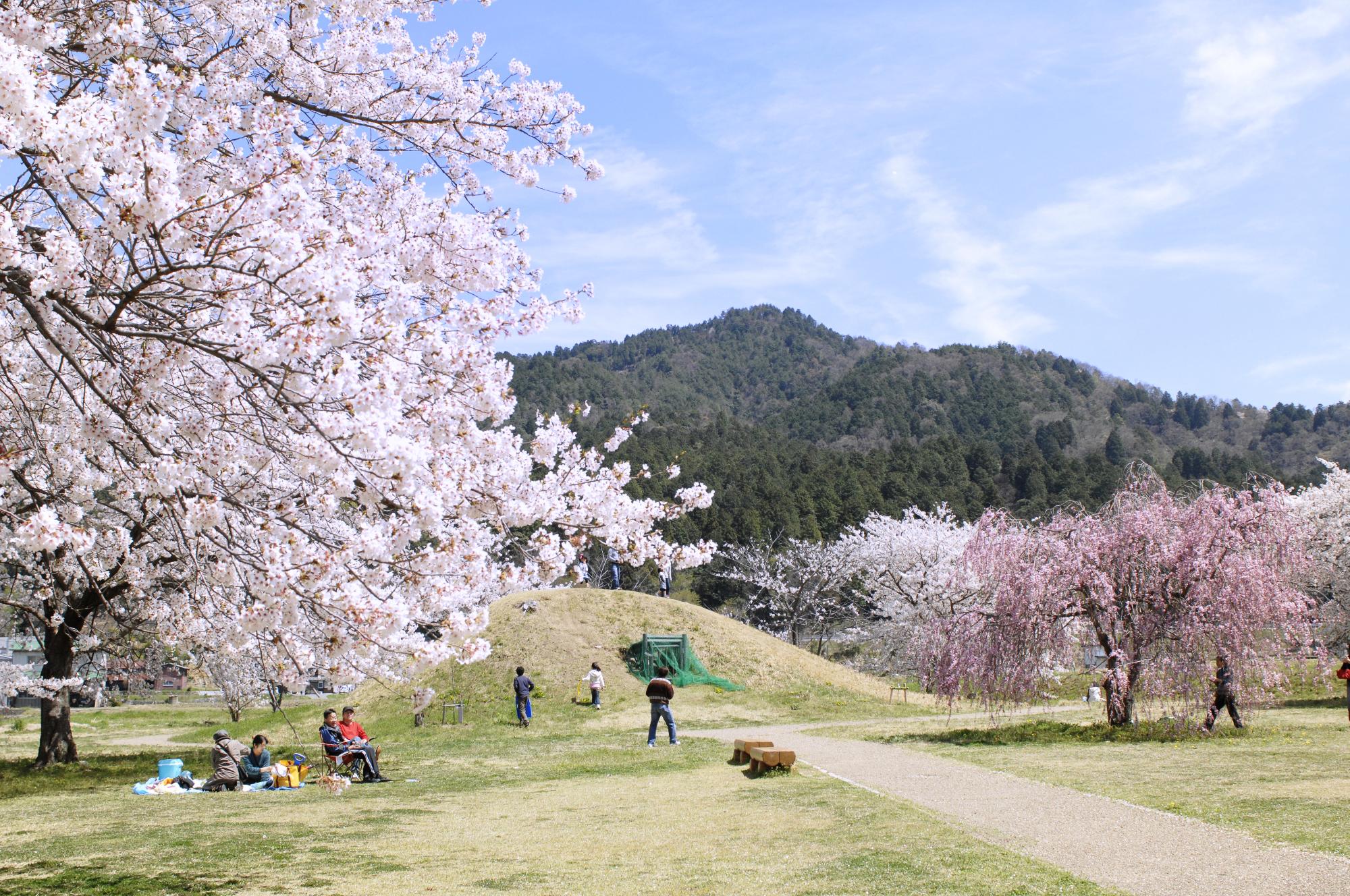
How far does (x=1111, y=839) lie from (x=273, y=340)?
264 inches

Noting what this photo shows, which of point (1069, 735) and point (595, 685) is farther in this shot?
point (595, 685)

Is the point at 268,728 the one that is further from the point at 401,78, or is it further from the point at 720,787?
the point at 401,78

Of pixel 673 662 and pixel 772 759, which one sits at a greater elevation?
pixel 673 662

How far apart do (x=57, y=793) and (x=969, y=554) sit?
13412mm

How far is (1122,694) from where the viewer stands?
15102 millimetres

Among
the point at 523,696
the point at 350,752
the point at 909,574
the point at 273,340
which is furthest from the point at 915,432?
the point at 273,340

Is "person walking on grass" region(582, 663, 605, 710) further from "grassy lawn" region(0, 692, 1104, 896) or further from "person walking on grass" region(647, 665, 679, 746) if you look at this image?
"grassy lawn" region(0, 692, 1104, 896)

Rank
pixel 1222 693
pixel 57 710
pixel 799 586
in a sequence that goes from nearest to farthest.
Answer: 1. pixel 1222 693
2. pixel 57 710
3. pixel 799 586

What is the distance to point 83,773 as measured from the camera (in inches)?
583

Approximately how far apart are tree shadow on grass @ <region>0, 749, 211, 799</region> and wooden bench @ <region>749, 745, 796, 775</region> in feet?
27.0

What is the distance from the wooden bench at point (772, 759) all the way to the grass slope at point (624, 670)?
1065 centimetres

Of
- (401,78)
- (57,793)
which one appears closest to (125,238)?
(401,78)

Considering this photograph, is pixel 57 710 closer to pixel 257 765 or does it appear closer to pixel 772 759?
pixel 257 765

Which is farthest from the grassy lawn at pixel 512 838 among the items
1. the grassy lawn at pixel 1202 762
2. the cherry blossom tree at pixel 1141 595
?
the cherry blossom tree at pixel 1141 595
